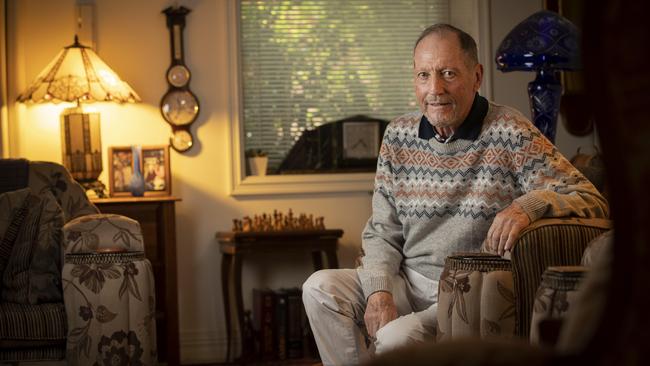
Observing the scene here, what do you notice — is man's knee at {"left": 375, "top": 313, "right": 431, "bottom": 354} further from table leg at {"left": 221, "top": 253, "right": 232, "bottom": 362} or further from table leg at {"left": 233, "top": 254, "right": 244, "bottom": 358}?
table leg at {"left": 221, "top": 253, "right": 232, "bottom": 362}

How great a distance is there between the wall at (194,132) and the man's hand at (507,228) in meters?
3.14

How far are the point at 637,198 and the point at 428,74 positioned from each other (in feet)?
5.98

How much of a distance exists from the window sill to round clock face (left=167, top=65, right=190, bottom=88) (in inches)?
23.8

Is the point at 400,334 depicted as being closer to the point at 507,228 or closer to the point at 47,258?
the point at 507,228

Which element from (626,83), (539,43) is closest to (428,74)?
(539,43)

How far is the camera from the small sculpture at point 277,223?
5.06 metres

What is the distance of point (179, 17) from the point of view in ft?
17.0

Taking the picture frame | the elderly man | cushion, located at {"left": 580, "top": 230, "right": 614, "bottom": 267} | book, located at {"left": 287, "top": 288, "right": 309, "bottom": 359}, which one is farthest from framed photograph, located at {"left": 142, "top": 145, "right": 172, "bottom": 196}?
cushion, located at {"left": 580, "top": 230, "right": 614, "bottom": 267}

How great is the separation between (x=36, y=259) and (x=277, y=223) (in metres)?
2.02

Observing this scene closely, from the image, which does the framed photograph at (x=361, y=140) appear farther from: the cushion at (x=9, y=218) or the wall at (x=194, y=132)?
the cushion at (x=9, y=218)

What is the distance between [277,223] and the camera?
508 cm

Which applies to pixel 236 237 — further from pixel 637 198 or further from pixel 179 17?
pixel 637 198

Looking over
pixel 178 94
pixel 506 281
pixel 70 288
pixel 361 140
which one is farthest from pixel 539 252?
pixel 361 140

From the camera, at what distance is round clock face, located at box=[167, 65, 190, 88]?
5.18m
